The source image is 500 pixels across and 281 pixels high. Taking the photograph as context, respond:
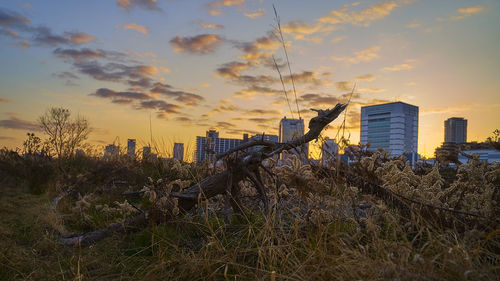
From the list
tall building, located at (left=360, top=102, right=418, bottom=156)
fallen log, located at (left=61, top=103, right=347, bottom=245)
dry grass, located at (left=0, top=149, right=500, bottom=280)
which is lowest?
dry grass, located at (left=0, top=149, right=500, bottom=280)

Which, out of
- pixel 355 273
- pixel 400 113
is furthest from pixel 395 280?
pixel 400 113

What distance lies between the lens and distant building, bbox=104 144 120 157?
10855mm

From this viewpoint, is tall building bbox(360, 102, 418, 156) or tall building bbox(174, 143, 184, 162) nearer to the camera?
tall building bbox(174, 143, 184, 162)

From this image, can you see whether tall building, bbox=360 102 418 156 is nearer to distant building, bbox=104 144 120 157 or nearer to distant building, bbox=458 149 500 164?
distant building, bbox=104 144 120 157

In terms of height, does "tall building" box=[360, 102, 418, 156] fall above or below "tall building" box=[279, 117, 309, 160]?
above

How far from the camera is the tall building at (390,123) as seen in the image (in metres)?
138

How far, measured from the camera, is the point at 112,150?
446 inches

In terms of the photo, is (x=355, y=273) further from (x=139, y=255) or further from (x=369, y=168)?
(x=139, y=255)

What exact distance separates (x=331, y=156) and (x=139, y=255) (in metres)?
2.10

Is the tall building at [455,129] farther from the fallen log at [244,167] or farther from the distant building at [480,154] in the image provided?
the fallen log at [244,167]

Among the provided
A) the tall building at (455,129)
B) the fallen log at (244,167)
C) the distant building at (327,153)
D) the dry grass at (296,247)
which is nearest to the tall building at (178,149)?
the dry grass at (296,247)

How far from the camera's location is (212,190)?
11.8 ft

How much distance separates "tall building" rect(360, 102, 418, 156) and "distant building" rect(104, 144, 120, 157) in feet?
446

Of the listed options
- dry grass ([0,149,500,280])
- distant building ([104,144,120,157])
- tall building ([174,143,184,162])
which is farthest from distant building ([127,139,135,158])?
dry grass ([0,149,500,280])
